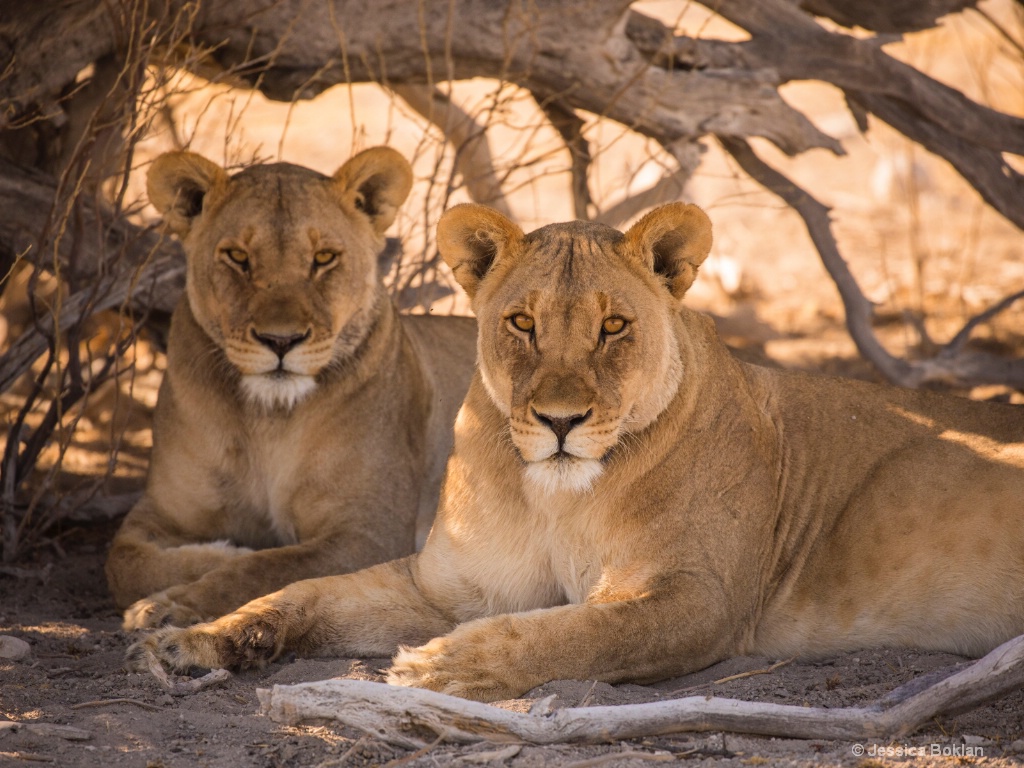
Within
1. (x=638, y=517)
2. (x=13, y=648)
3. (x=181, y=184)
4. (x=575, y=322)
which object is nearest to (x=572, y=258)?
(x=575, y=322)

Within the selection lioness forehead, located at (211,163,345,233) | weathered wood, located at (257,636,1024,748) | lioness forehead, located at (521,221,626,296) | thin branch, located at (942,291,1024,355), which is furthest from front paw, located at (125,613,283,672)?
thin branch, located at (942,291,1024,355)

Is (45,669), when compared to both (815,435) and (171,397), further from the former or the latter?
(815,435)

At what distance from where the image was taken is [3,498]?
4664mm

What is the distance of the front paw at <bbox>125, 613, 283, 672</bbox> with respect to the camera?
3.29 metres

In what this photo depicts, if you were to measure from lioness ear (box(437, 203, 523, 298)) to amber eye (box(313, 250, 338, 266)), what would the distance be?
0.81 m

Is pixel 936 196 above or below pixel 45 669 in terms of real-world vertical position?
above

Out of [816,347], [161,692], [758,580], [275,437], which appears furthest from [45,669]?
[816,347]

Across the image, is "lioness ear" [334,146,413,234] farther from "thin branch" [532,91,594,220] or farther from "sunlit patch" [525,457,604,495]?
"sunlit patch" [525,457,604,495]

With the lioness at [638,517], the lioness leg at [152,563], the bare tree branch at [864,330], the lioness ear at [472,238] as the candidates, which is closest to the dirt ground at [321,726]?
the lioness at [638,517]

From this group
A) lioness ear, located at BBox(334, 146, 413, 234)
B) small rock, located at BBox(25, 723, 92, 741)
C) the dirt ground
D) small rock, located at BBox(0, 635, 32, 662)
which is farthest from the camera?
lioness ear, located at BBox(334, 146, 413, 234)

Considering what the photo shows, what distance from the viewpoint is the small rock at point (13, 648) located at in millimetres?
3518

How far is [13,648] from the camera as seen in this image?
3537 millimetres

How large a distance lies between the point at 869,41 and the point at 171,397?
3.35 metres

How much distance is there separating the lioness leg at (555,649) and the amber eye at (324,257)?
1483 mm
